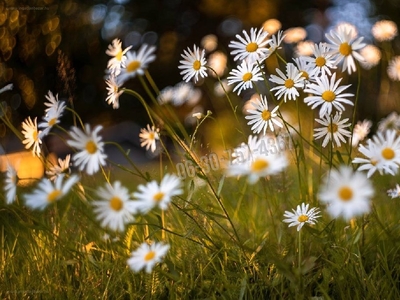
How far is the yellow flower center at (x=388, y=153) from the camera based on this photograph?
0.67 m

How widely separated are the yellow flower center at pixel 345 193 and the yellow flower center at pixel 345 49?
0.27m

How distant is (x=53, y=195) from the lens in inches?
25.4

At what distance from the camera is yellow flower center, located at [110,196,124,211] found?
0.62 metres

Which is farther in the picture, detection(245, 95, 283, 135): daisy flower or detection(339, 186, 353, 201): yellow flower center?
detection(245, 95, 283, 135): daisy flower

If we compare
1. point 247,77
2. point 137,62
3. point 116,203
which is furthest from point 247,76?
point 116,203

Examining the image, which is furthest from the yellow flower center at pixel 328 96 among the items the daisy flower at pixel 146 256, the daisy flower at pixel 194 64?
the daisy flower at pixel 146 256

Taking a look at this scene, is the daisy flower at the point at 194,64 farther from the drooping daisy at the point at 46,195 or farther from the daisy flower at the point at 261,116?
the drooping daisy at the point at 46,195

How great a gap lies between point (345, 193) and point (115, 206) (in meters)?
0.26

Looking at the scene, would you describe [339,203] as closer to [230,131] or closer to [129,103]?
[230,131]

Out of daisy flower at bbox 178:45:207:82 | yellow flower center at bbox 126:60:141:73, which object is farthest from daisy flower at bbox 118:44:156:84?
daisy flower at bbox 178:45:207:82

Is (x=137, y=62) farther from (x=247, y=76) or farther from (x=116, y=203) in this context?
(x=247, y=76)

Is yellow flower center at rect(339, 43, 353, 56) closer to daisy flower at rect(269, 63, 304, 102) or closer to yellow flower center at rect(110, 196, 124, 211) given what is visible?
daisy flower at rect(269, 63, 304, 102)

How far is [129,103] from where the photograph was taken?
14.0 ft

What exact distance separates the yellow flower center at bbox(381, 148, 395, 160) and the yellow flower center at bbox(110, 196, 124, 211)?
13.2 inches
